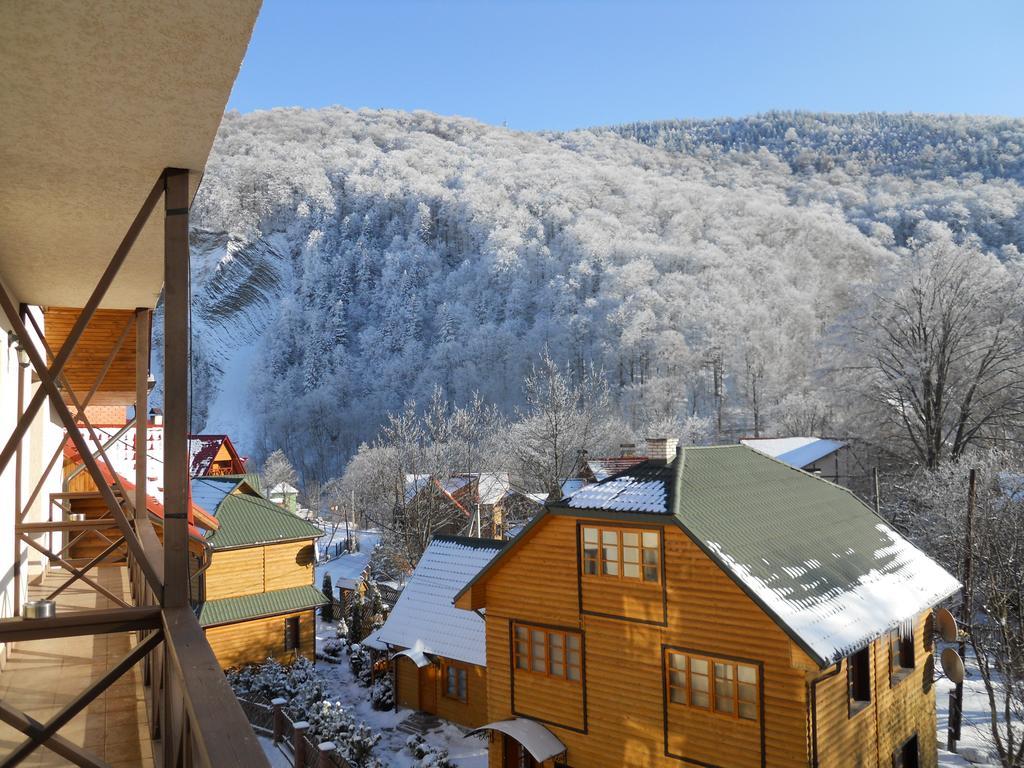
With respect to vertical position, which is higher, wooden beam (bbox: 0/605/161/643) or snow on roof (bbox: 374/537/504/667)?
Answer: wooden beam (bbox: 0/605/161/643)

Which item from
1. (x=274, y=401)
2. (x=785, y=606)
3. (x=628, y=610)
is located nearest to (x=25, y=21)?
(x=785, y=606)

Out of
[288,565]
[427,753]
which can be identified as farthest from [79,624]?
[288,565]

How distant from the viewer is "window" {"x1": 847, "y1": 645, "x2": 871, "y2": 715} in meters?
10.5

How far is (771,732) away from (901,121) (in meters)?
179

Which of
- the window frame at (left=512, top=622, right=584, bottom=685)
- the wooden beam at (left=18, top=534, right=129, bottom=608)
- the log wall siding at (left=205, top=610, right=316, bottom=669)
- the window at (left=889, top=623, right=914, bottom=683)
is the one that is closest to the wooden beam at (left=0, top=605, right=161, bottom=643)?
the wooden beam at (left=18, top=534, right=129, bottom=608)

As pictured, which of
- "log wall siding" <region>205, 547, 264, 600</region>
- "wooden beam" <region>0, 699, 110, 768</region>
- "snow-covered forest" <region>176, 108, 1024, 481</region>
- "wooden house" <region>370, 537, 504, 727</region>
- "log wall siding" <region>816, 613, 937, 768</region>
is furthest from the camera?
"snow-covered forest" <region>176, 108, 1024, 481</region>

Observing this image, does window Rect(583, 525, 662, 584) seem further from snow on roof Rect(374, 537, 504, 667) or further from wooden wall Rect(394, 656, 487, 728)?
wooden wall Rect(394, 656, 487, 728)

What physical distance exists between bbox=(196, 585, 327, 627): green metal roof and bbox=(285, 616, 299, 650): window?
578mm

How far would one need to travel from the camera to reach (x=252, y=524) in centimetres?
1900

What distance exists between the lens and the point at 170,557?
2645 mm

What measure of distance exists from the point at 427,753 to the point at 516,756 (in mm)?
2463

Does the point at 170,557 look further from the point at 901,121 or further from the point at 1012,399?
the point at 901,121

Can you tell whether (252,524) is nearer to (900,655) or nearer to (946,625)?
(900,655)

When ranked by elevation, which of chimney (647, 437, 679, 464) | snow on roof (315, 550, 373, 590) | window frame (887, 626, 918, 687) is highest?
chimney (647, 437, 679, 464)
